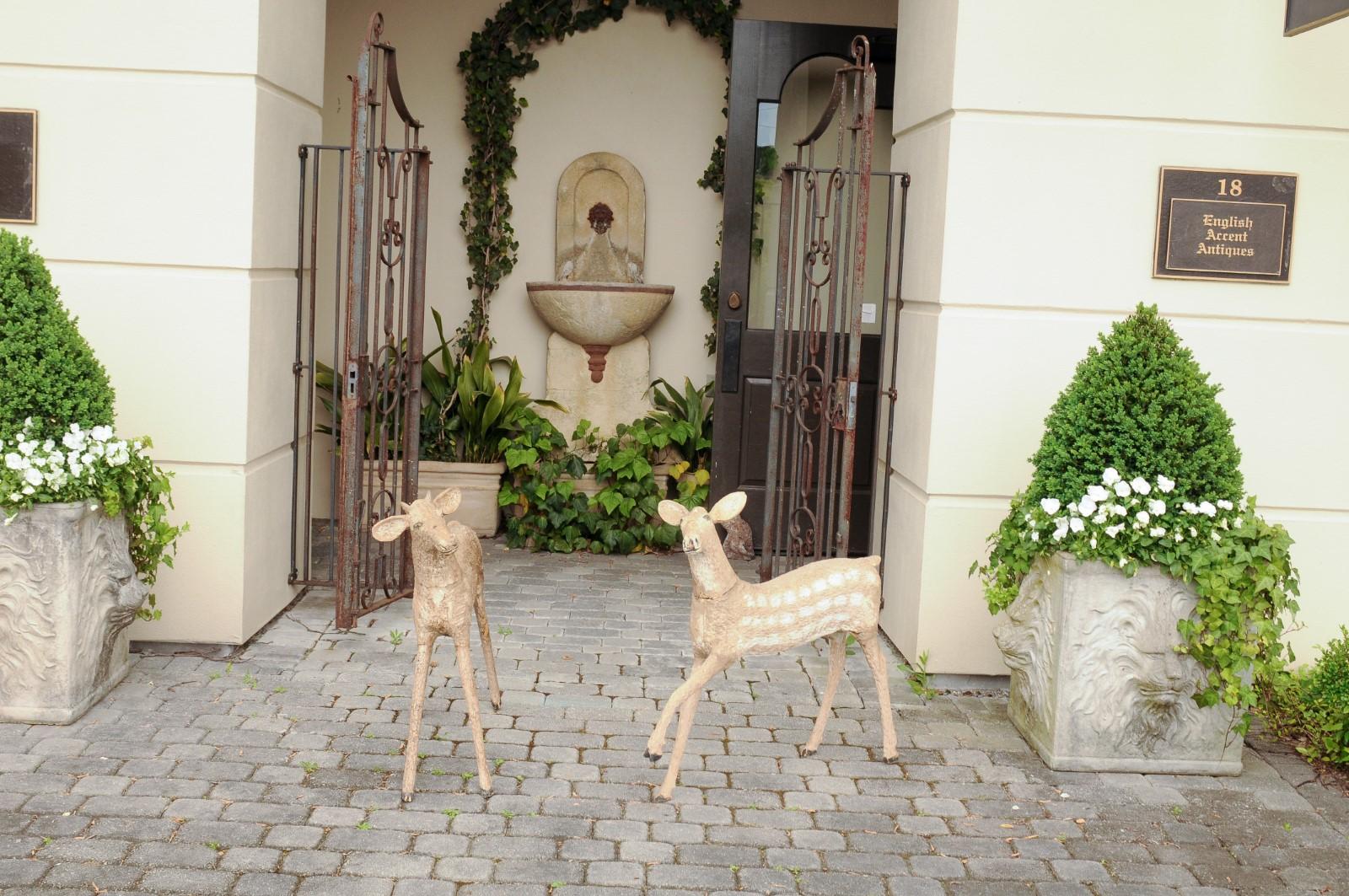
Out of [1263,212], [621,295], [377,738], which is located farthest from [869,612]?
[621,295]

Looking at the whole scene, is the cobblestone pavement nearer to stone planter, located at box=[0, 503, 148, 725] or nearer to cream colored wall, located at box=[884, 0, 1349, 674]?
stone planter, located at box=[0, 503, 148, 725]

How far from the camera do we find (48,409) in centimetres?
433

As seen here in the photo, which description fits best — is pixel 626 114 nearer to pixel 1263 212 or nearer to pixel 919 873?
pixel 1263 212

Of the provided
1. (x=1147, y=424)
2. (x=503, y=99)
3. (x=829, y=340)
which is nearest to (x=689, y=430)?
(x=829, y=340)

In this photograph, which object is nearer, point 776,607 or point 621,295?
point 776,607

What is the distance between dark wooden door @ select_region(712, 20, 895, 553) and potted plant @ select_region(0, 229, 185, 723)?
3.41m

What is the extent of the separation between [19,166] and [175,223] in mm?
600

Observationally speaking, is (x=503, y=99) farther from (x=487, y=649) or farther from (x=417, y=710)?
(x=417, y=710)

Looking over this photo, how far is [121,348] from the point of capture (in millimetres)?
5035

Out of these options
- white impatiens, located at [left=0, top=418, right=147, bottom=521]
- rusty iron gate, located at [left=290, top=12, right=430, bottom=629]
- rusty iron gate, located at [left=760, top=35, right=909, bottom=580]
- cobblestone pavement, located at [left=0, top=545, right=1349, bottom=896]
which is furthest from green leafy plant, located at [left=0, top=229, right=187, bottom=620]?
rusty iron gate, located at [left=760, top=35, right=909, bottom=580]

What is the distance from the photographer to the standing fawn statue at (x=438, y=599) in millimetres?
3838

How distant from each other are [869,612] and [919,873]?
2.86 ft

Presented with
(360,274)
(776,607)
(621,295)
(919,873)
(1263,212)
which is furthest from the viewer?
(621,295)

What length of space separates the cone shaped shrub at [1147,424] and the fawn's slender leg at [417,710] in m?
2.10
